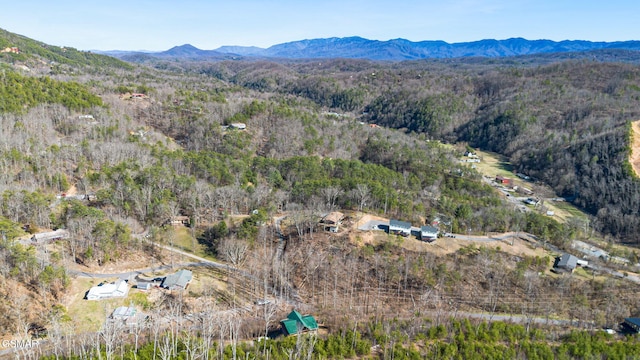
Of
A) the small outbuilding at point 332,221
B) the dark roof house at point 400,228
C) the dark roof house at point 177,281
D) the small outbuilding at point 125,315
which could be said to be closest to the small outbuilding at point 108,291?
the small outbuilding at point 125,315

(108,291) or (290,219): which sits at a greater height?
(290,219)

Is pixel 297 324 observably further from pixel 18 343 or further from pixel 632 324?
pixel 632 324

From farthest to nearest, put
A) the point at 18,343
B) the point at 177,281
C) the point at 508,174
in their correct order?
the point at 508,174
the point at 177,281
the point at 18,343

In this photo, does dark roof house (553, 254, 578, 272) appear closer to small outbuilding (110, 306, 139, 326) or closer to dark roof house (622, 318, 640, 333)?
dark roof house (622, 318, 640, 333)

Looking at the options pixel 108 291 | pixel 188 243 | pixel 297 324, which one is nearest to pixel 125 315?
pixel 108 291

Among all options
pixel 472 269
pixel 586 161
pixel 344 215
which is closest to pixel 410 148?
Result: pixel 586 161

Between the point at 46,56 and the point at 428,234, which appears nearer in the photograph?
the point at 428,234

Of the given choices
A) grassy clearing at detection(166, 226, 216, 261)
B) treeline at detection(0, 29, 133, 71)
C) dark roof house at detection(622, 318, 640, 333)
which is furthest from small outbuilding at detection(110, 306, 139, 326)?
treeline at detection(0, 29, 133, 71)
